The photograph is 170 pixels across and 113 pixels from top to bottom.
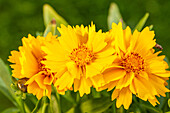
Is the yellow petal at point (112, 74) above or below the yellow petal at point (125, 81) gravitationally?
above

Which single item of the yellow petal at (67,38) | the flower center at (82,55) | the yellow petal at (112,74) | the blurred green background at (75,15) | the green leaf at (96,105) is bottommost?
the green leaf at (96,105)

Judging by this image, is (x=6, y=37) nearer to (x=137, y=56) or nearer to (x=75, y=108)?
(x=75, y=108)

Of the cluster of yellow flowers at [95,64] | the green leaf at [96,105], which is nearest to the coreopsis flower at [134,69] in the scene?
the cluster of yellow flowers at [95,64]

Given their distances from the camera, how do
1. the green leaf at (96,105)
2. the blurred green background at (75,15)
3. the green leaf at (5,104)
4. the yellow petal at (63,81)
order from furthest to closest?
the blurred green background at (75,15) < the green leaf at (5,104) < the green leaf at (96,105) < the yellow petal at (63,81)

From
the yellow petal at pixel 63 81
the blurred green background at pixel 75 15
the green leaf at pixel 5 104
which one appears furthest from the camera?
the blurred green background at pixel 75 15

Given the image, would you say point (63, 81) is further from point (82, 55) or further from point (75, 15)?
point (75, 15)

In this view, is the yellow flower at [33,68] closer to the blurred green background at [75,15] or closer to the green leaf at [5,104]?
the green leaf at [5,104]

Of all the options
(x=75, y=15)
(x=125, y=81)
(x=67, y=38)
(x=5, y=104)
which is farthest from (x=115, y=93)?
(x=75, y=15)

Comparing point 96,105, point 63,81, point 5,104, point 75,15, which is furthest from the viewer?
point 75,15
